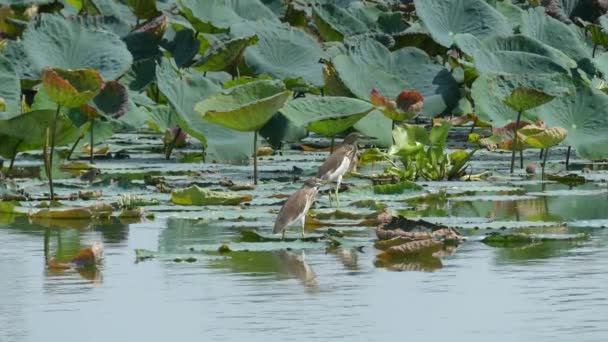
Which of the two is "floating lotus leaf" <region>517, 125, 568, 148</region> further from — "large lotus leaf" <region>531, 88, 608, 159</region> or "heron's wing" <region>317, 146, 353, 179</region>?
Result: "heron's wing" <region>317, 146, 353, 179</region>

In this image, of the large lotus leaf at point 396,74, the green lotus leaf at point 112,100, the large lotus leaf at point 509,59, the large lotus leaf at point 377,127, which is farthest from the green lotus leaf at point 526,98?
the green lotus leaf at point 112,100

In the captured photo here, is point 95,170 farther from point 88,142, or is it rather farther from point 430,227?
point 430,227

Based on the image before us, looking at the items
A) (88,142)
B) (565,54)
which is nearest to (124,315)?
(88,142)

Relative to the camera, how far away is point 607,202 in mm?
8258

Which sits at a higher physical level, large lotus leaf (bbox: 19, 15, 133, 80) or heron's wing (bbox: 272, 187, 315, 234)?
large lotus leaf (bbox: 19, 15, 133, 80)

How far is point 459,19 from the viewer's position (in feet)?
39.0

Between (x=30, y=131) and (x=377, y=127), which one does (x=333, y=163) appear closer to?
(x=30, y=131)

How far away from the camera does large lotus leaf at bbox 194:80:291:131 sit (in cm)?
869

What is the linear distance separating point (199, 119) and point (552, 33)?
10.5 feet

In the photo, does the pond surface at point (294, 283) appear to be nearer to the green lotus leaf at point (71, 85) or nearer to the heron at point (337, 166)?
the heron at point (337, 166)

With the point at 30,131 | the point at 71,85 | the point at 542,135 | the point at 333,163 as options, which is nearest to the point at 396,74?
the point at 542,135

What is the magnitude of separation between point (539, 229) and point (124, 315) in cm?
239

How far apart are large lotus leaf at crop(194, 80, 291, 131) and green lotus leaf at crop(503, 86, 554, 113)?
1.28 meters

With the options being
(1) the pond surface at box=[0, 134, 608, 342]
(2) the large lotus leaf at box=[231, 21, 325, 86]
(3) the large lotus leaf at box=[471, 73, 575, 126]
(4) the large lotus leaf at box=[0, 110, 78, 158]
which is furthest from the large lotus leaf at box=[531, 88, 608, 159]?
(4) the large lotus leaf at box=[0, 110, 78, 158]
